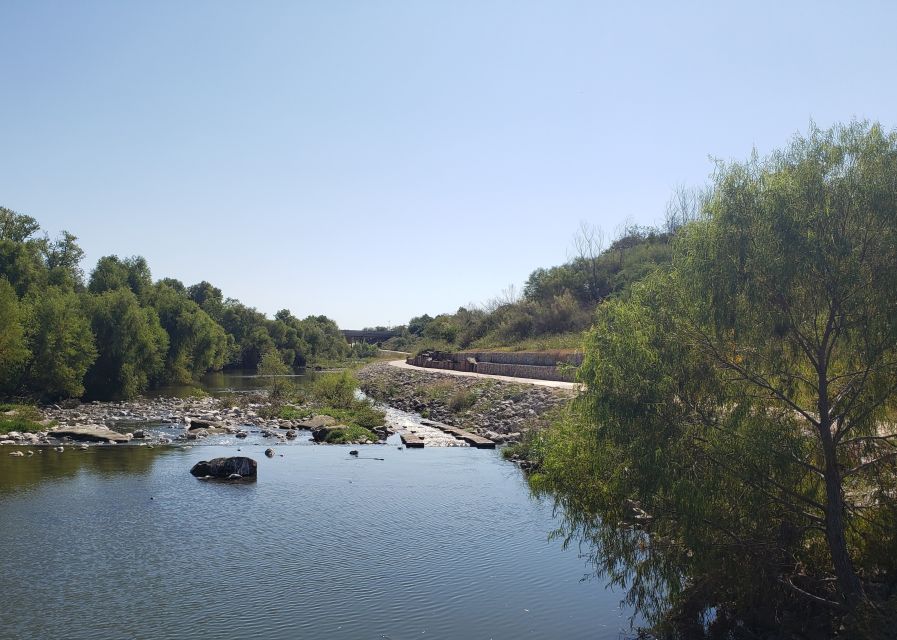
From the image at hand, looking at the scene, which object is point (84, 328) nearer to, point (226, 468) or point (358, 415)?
point (358, 415)

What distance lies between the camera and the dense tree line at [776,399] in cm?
962

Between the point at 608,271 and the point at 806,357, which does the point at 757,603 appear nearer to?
the point at 806,357

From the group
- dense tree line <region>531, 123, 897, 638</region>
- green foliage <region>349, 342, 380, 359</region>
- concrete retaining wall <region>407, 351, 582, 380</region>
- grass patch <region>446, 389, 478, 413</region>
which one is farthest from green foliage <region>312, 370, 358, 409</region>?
green foliage <region>349, 342, 380, 359</region>

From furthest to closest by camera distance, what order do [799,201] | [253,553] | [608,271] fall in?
[608,271]
[253,553]
[799,201]

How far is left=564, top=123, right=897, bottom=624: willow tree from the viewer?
9.60 meters

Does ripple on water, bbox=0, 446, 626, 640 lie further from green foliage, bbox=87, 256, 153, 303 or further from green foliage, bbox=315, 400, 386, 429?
green foliage, bbox=87, 256, 153, 303

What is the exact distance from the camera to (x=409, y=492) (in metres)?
21.9

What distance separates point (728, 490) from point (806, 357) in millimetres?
2307

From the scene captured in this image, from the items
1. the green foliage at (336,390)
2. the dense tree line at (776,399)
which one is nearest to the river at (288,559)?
the dense tree line at (776,399)

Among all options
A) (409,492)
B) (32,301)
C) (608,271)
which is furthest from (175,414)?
(608,271)

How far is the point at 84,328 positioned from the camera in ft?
165

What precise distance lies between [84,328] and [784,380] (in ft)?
167

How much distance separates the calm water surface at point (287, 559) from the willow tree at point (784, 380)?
347cm

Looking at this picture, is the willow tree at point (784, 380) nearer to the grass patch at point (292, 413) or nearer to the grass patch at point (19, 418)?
the grass patch at point (19, 418)
